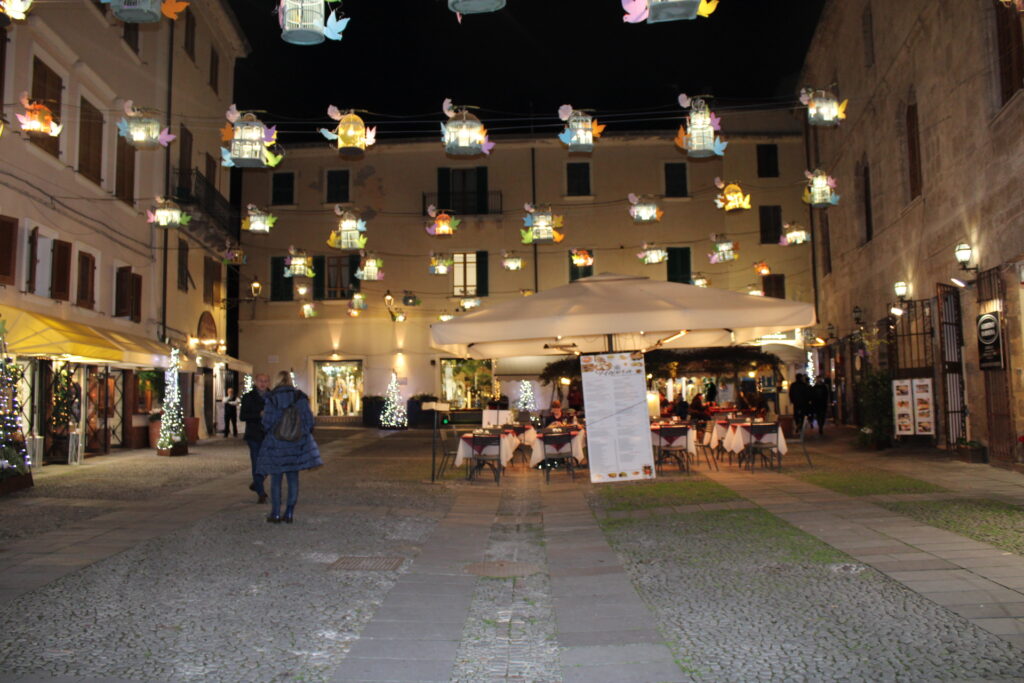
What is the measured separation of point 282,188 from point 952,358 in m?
25.3

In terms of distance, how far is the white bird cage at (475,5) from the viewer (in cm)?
690

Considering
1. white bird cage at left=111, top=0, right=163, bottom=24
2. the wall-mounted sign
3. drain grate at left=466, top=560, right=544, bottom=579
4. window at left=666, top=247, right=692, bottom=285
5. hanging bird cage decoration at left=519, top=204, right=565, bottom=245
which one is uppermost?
window at left=666, top=247, right=692, bottom=285

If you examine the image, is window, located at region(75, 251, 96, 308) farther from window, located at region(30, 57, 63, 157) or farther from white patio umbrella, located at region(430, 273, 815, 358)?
white patio umbrella, located at region(430, 273, 815, 358)

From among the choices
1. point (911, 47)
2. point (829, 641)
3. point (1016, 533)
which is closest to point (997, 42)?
point (911, 47)

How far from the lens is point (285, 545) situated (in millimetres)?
7629

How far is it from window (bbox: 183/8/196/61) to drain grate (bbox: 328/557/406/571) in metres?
20.8

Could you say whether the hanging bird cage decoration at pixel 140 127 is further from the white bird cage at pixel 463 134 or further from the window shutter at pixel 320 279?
the window shutter at pixel 320 279

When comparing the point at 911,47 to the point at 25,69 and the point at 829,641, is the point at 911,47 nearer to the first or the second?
the point at 829,641

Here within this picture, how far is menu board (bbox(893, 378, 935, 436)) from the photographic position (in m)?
15.5

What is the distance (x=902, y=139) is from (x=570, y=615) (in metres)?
15.8

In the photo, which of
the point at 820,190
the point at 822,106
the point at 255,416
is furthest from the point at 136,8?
the point at 820,190

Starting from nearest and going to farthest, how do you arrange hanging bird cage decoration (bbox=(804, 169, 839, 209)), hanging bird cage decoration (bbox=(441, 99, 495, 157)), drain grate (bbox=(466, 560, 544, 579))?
drain grate (bbox=(466, 560, 544, 579))
hanging bird cage decoration (bbox=(441, 99, 495, 157))
hanging bird cage decoration (bbox=(804, 169, 839, 209))

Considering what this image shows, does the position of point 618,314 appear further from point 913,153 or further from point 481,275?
point 481,275

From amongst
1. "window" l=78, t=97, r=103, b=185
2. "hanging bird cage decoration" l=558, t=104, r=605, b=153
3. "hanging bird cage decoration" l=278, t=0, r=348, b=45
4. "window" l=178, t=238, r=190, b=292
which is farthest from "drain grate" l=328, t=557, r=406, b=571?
"window" l=178, t=238, r=190, b=292
